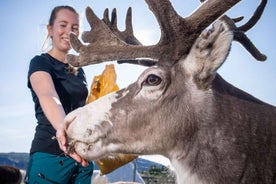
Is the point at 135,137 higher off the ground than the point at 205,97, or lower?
lower

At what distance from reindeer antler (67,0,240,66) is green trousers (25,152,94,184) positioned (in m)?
1.12

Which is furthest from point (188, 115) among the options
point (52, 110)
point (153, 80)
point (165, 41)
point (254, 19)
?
point (254, 19)

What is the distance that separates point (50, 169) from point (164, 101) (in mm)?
1514

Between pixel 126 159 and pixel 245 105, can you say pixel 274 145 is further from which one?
pixel 126 159

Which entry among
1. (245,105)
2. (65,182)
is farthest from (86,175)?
(245,105)

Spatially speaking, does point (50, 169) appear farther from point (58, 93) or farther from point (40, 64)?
point (40, 64)

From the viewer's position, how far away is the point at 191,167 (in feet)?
11.8

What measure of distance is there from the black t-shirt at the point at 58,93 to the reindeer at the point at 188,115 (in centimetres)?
58

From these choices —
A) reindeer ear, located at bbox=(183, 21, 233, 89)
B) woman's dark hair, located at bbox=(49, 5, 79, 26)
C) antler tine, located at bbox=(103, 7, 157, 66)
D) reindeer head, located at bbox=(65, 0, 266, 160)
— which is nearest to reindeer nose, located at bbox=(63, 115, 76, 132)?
reindeer head, located at bbox=(65, 0, 266, 160)

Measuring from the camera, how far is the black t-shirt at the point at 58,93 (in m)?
4.16

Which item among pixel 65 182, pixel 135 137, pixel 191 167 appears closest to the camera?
pixel 191 167

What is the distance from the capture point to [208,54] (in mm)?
3633

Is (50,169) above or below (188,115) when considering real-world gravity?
below

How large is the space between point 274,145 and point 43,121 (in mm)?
2532
